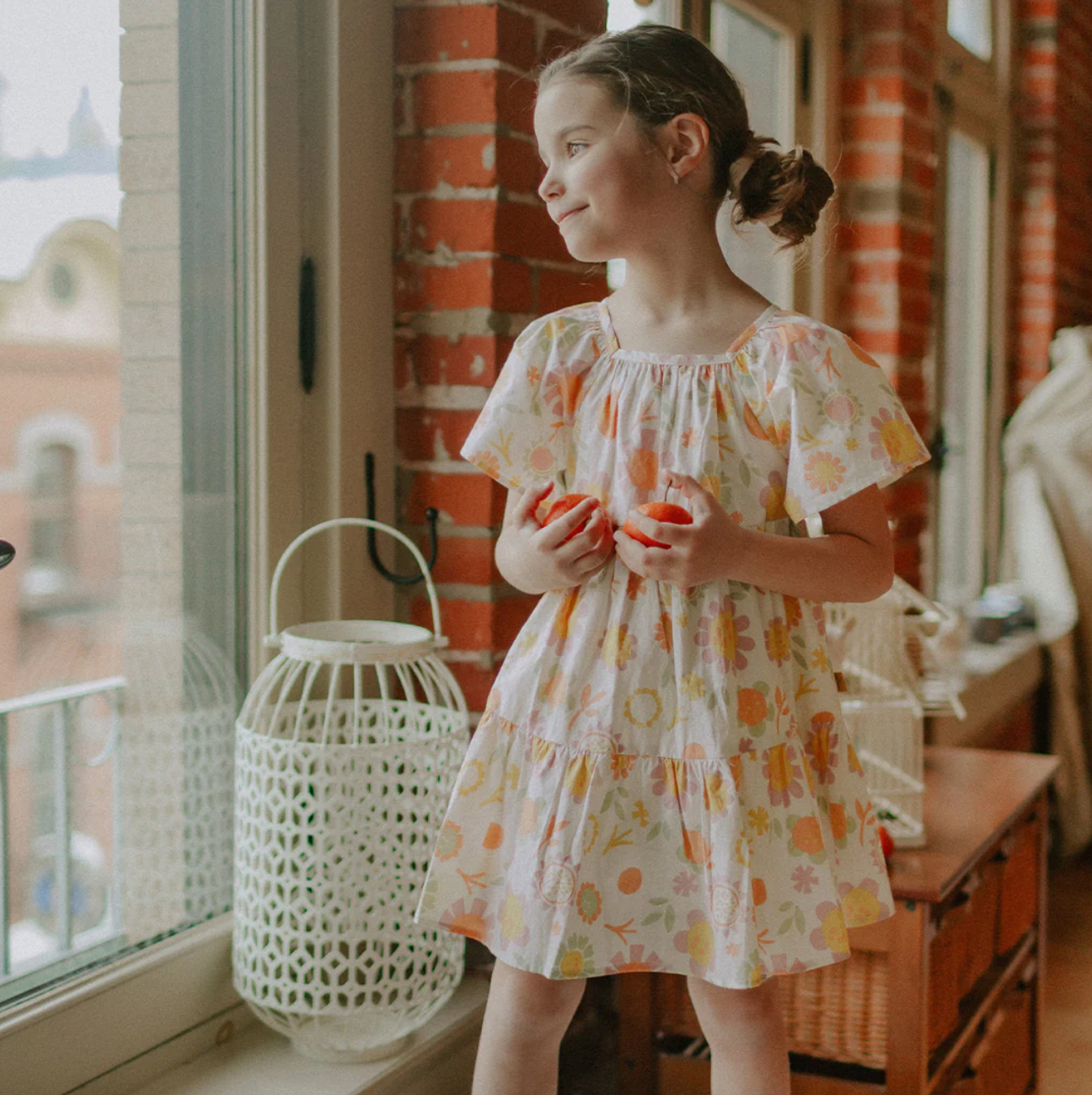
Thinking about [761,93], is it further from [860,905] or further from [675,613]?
[860,905]

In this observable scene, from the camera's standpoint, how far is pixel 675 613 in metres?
1.25

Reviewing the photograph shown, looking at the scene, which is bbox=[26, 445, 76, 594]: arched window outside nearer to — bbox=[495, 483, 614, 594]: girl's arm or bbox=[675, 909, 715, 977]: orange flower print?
bbox=[495, 483, 614, 594]: girl's arm

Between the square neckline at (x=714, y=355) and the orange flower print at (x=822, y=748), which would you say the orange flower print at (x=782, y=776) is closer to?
the orange flower print at (x=822, y=748)

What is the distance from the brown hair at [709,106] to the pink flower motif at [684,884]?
630mm

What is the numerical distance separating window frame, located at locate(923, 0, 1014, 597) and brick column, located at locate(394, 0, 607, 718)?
176 centimetres

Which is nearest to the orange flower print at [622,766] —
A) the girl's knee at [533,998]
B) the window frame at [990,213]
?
the girl's knee at [533,998]

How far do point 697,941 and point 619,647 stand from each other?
0.27 meters

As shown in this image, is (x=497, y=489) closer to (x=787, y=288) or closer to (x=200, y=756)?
(x=200, y=756)

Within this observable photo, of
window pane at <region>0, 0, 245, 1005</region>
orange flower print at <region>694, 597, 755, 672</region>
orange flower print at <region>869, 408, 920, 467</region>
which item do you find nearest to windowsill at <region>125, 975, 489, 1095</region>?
window pane at <region>0, 0, 245, 1005</region>

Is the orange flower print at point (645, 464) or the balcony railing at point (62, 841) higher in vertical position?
the orange flower print at point (645, 464)

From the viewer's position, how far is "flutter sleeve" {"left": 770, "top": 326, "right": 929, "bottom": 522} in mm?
1227

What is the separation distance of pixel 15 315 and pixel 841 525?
85 centimetres

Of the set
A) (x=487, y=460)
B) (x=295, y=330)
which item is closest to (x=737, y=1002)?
(x=487, y=460)

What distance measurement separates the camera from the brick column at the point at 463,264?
175 cm
